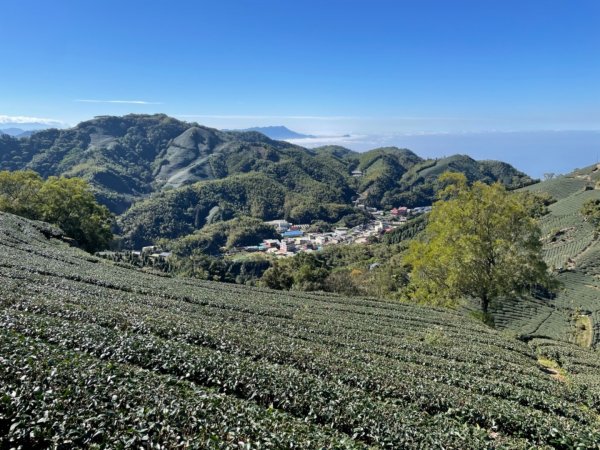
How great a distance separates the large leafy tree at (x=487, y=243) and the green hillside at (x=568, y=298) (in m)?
4.61

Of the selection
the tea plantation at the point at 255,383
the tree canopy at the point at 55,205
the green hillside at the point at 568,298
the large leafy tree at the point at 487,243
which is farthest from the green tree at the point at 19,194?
the green hillside at the point at 568,298

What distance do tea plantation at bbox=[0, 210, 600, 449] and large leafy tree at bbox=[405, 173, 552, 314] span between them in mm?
8568

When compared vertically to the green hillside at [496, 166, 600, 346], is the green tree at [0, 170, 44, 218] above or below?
above

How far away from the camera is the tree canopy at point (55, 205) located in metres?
59.5

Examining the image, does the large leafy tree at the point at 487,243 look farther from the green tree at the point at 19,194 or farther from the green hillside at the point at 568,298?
the green tree at the point at 19,194

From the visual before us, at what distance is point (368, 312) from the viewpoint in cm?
3002

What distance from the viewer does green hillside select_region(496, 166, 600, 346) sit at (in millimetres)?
44094

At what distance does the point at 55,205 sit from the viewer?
2365 inches

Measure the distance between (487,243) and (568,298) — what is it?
109 ft

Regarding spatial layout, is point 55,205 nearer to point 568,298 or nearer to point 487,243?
point 487,243

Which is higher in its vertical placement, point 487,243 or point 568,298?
point 487,243

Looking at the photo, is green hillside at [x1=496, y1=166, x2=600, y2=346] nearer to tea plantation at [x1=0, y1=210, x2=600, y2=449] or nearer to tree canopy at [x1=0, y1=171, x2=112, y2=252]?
tea plantation at [x1=0, y1=210, x2=600, y2=449]

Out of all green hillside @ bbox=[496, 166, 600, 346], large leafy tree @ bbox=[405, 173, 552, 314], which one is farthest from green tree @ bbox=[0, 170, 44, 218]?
green hillside @ bbox=[496, 166, 600, 346]

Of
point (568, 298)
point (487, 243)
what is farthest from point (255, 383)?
point (568, 298)
